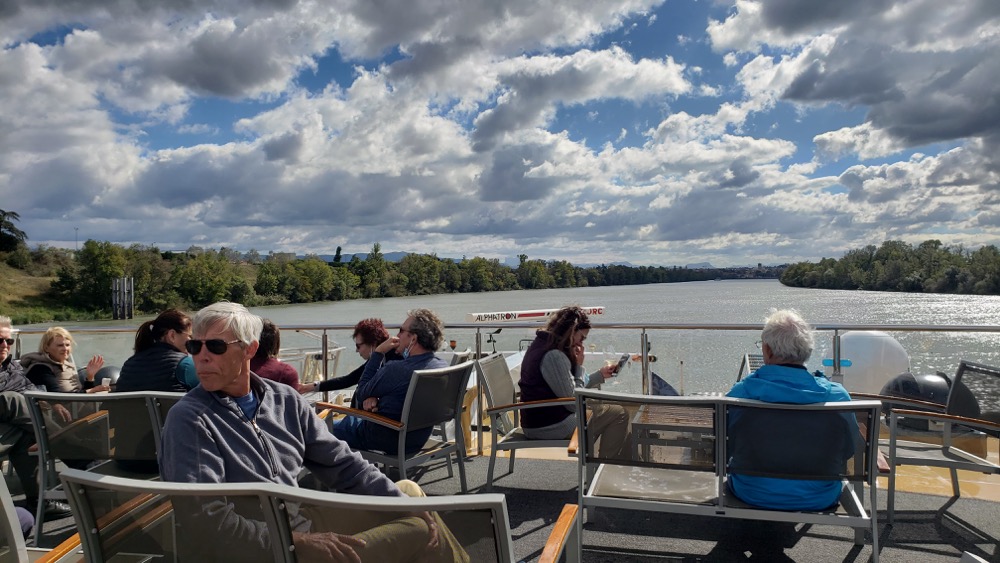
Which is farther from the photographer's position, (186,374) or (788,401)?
(186,374)

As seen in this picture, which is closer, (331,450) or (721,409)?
(331,450)

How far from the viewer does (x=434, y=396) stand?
11.8ft

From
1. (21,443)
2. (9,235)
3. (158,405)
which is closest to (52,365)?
(21,443)

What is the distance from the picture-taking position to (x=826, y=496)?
256 cm

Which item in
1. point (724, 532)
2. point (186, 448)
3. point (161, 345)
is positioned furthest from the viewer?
point (161, 345)

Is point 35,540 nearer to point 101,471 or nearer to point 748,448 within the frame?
point 101,471

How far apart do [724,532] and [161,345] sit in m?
2.87

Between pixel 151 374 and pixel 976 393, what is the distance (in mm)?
3975

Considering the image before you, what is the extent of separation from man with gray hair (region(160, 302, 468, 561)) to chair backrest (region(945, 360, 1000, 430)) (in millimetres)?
2727

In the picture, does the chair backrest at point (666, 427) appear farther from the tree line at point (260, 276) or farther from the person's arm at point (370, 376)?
the tree line at point (260, 276)

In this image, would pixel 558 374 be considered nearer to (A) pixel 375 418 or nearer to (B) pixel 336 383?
(A) pixel 375 418

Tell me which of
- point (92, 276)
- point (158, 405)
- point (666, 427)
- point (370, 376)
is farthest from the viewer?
point (92, 276)

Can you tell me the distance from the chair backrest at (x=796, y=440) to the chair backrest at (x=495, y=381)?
173 centimetres

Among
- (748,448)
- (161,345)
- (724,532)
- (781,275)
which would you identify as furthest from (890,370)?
(781,275)
